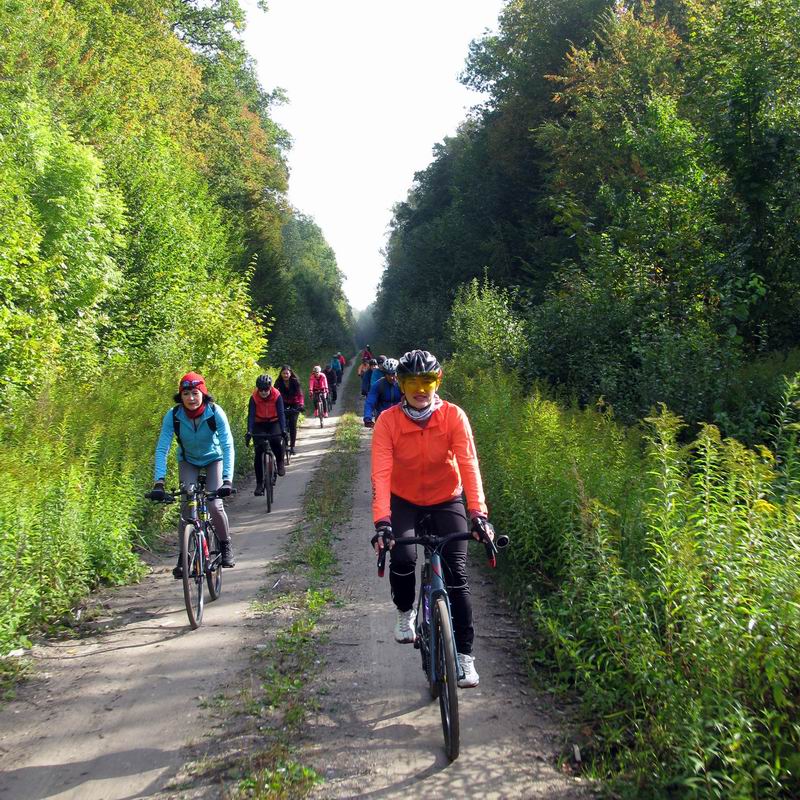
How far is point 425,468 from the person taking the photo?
197 inches

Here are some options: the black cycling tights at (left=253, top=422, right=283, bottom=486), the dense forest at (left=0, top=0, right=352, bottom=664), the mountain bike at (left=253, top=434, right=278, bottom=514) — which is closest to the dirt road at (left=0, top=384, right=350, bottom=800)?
the dense forest at (left=0, top=0, right=352, bottom=664)

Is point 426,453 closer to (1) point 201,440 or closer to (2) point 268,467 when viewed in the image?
(1) point 201,440

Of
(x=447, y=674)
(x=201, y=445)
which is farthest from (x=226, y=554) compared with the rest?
(x=447, y=674)

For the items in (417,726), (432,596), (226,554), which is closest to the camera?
(432,596)

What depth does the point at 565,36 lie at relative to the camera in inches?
1384

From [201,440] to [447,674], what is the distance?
157 inches

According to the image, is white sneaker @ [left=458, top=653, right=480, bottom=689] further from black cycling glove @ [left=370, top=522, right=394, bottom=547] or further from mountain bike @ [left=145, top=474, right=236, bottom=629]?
mountain bike @ [left=145, top=474, right=236, bottom=629]

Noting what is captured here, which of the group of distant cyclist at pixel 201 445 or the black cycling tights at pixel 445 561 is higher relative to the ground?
the group of distant cyclist at pixel 201 445

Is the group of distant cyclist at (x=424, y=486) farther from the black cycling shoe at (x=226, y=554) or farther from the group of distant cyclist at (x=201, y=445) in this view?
the black cycling shoe at (x=226, y=554)

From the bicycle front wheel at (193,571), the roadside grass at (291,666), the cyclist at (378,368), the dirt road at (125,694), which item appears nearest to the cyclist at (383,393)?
the cyclist at (378,368)

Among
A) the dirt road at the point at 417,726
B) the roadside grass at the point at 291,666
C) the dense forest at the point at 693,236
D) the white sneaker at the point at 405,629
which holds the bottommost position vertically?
the dirt road at the point at 417,726

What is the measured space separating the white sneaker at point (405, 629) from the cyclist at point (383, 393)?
2499 millimetres

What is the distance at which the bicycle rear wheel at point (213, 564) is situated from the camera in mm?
7297

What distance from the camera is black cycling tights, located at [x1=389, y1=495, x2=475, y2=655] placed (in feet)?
15.7
